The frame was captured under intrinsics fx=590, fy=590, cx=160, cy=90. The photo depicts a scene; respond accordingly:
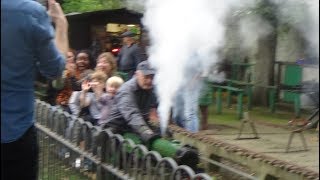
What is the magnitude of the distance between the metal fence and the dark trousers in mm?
631

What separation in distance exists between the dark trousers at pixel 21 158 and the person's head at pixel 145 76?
171 cm

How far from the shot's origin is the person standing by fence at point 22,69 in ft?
7.89

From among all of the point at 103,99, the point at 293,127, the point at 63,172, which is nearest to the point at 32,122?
the point at 63,172

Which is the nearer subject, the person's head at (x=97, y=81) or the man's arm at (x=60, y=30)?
the man's arm at (x=60, y=30)

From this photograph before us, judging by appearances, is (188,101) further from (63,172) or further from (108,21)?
(108,21)

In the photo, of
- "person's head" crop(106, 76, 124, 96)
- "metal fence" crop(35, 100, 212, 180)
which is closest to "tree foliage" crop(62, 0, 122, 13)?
"person's head" crop(106, 76, 124, 96)

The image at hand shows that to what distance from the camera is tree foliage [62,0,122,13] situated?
1303cm

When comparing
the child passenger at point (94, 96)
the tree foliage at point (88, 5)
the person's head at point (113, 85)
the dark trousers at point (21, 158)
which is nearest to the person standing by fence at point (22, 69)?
the dark trousers at point (21, 158)

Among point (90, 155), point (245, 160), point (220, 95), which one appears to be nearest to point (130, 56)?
point (220, 95)

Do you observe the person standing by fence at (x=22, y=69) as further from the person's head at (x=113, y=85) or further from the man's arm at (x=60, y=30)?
the person's head at (x=113, y=85)

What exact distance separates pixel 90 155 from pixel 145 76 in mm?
838

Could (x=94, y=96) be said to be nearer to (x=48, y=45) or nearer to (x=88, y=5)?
(x=48, y=45)

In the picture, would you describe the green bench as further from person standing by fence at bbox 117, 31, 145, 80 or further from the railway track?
the railway track

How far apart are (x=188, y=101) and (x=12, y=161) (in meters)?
4.58
